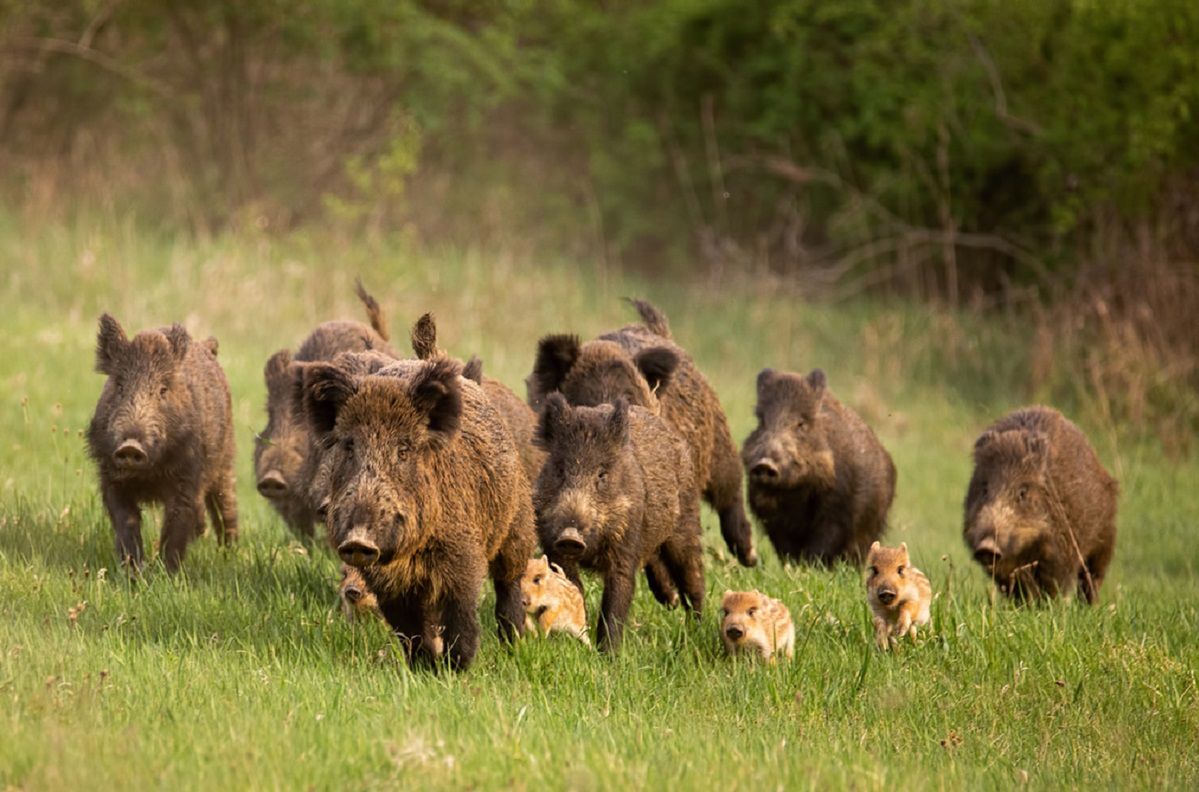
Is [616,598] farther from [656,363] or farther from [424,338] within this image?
[656,363]

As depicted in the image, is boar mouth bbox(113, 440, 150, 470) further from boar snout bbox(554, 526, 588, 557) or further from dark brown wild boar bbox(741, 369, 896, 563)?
dark brown wild boar bbox(741, 369, 896, 563)

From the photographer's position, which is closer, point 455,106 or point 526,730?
point 526,730

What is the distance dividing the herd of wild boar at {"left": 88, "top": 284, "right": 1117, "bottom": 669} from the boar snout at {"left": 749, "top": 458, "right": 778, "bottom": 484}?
3cm

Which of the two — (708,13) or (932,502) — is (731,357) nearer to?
(932,502)

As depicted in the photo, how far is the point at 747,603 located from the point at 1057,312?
13.4 m

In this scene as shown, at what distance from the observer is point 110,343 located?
8477 mm

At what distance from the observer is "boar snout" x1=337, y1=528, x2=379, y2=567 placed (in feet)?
19.7

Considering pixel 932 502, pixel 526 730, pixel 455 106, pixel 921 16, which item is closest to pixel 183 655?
pixel 526 730

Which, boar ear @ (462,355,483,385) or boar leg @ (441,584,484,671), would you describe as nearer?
boar leg @ (441,584,484,671)

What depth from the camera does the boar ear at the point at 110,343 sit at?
845 cm

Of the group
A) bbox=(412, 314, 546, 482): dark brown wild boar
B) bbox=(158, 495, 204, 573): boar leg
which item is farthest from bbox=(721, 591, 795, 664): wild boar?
bbox=(158, 495, 204, 573): boar leg

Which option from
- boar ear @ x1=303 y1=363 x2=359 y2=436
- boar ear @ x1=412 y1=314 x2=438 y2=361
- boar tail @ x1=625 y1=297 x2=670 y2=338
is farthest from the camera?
boar tail @ x1=625 y1=297 x2=670 y2=338

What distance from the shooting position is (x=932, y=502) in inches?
601

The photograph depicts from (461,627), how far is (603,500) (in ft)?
3.40
